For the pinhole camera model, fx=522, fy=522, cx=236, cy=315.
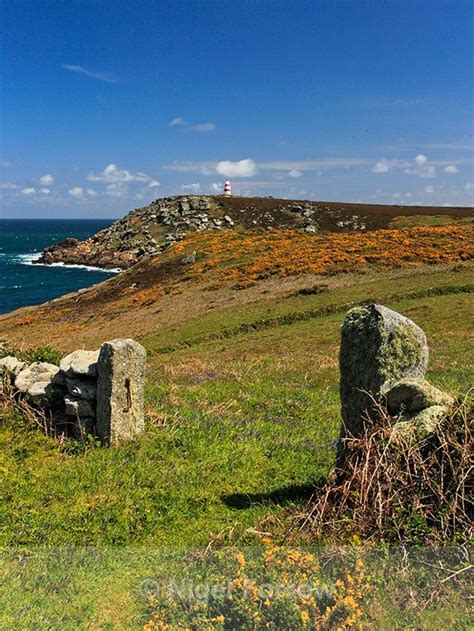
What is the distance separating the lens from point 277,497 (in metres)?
8.61

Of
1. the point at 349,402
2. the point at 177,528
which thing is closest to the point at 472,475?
the point at 349,402

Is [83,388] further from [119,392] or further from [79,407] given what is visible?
[119,392]

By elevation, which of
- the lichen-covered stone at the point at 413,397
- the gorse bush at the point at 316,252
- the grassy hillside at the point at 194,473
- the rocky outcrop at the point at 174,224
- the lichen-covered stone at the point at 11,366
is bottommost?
the grassy hillside at the point at 194,473

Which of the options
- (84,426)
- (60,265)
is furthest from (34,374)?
(60,265)

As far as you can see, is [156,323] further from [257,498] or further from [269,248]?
[257,498]

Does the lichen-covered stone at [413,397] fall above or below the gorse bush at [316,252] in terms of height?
below

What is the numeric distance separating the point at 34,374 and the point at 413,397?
947 centimetres

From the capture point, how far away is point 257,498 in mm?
8633

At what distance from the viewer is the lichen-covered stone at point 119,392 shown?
11.1 m

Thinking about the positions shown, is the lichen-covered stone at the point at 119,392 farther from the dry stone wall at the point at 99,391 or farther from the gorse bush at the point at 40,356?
the gorse bush at the point at 40,356

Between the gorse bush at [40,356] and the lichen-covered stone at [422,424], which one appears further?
the gorse bush at [40,356]

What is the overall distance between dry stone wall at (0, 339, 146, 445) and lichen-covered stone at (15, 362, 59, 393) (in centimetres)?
2

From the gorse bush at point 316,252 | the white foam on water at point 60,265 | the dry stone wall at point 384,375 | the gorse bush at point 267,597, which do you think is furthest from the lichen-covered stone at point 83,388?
the white foam on water at point 60,265

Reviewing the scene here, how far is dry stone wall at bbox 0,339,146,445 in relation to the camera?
438 inches
